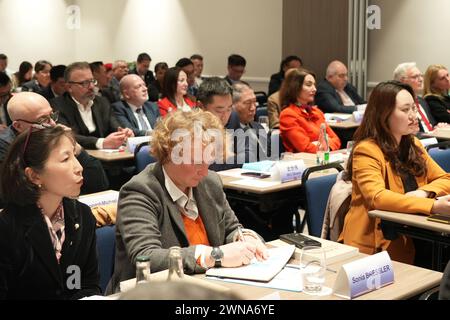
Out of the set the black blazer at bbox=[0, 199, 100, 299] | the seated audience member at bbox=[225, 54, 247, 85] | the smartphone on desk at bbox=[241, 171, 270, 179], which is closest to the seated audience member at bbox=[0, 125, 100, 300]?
the black blazer at bbox=[0, 199, 100, 299]

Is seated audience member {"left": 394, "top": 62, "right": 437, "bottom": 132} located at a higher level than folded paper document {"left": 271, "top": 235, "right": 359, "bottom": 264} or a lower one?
higher

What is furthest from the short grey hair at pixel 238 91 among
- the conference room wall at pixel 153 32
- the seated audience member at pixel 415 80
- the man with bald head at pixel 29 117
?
the conference room wall at pixel 153 32

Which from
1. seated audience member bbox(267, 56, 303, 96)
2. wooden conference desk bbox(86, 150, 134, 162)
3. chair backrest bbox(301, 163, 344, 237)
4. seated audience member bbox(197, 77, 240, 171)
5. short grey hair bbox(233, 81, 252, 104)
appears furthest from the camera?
seated audience member bbox(267, 56, 303, 96)

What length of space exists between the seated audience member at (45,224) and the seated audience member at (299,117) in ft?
11.0

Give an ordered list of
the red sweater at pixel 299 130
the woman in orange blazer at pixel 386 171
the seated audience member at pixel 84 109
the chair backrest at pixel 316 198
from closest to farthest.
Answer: the woman in orange blazer at pixel 386 171 < the chair backrest at pixel 316 198 < the red sweater at pixel 299 130 < the seated audience member at pixel 84 109

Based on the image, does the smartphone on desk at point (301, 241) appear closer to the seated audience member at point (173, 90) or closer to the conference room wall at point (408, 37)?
the seated audience member at point (173, 90)

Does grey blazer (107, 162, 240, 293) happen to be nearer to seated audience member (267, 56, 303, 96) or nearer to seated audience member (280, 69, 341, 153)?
seated audience member (280, 69, 341, 153)

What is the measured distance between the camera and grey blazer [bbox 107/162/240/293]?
2438 mm

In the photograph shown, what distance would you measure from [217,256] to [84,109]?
157 inches

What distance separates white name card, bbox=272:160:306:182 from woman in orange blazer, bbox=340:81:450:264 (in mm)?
766

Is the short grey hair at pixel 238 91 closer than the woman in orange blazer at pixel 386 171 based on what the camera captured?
No

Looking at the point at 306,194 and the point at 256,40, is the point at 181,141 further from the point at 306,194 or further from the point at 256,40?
the point at 256,40

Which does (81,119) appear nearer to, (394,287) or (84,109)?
(84,109)

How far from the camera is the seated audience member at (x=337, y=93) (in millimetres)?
8578
